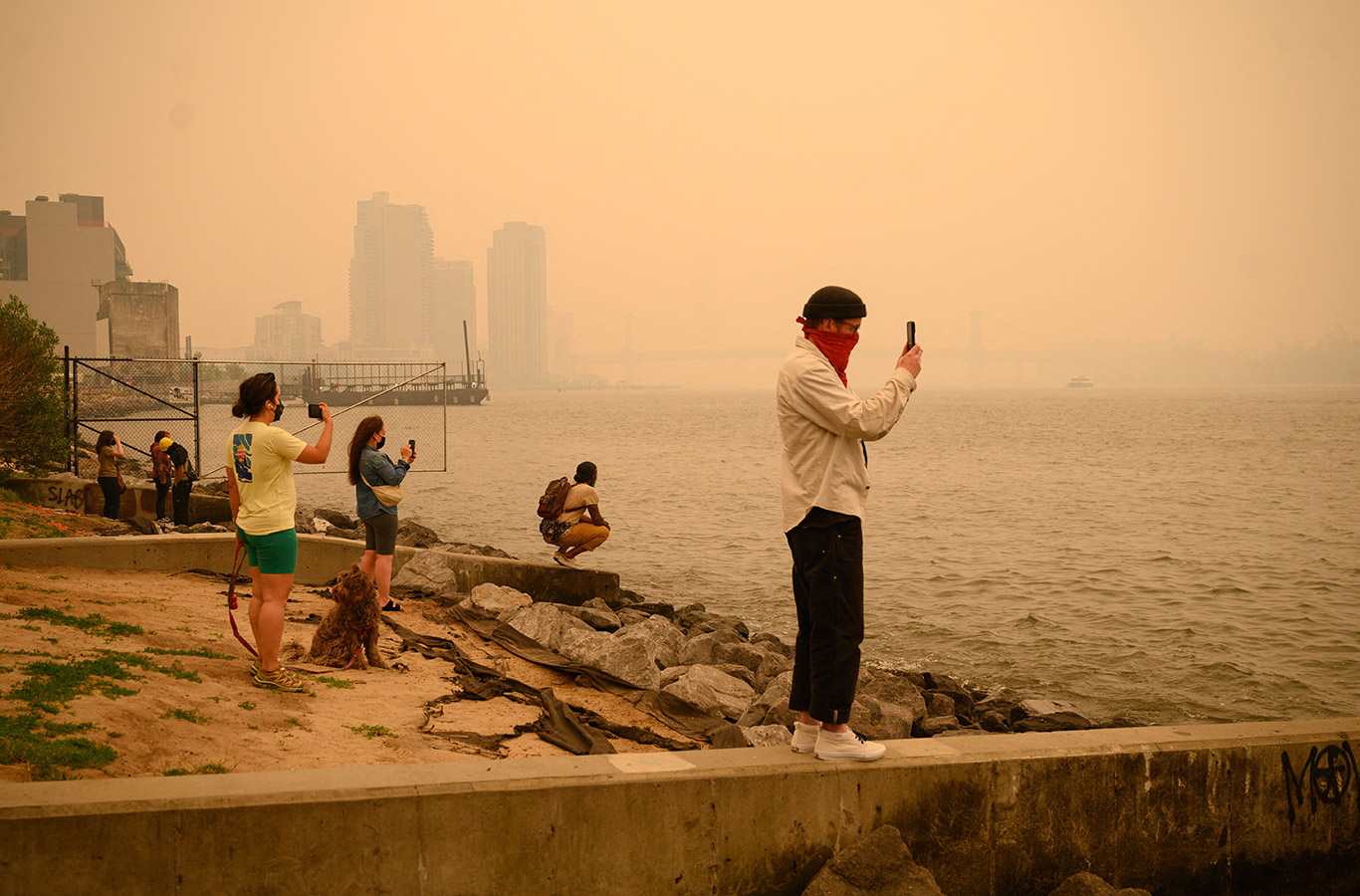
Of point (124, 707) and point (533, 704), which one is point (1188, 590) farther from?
point (124, 707)

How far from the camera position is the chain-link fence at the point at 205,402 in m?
18.7

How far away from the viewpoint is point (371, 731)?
242 inches

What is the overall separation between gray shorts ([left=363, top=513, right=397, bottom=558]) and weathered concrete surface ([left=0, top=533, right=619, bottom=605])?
1.79 m

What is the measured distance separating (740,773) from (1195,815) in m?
2.30

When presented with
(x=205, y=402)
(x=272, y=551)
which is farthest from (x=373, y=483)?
(x=205, y=402)

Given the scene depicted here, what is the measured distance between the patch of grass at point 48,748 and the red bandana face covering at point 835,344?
3733 millimetres

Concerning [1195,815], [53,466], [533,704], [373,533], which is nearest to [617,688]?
[533,704]

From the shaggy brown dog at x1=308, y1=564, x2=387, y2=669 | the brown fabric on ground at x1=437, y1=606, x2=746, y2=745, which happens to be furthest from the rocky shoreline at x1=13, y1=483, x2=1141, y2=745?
the shaggy brown dog at x1=308, y1=564, x2=387, y2=669

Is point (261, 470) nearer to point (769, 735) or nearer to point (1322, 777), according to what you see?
point (769, 735)

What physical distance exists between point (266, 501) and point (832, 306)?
379 cm

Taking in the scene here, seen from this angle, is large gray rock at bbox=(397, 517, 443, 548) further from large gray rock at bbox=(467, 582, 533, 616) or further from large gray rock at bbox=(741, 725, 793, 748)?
large gray rock at bbox=(741, 725, 793, 748)

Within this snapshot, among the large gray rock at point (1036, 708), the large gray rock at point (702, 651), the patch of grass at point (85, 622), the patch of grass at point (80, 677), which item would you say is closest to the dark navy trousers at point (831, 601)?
the patch of grass at point (80, 677)

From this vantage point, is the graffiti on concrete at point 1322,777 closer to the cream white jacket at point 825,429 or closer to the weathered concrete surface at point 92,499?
the cream white jacket at point 825,429

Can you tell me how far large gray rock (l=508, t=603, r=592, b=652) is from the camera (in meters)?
9.70
